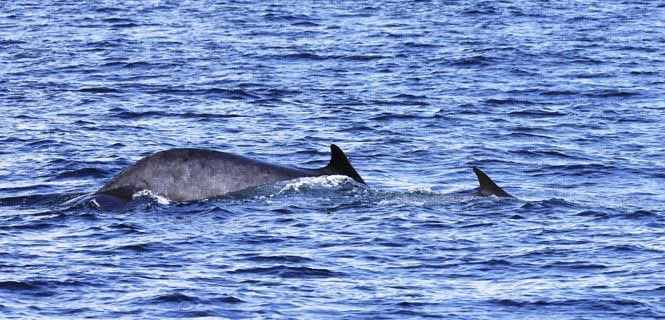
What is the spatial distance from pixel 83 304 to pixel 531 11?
40992 mm

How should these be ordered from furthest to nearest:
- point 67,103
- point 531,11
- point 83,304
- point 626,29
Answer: point 531,11
point 626,29
point 67,103
point 83,304

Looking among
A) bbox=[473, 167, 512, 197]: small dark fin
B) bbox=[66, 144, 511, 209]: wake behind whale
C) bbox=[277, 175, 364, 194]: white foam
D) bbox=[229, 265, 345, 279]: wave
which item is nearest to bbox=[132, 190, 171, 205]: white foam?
bbox=[66, 144, 511, 209]: wake behind whale

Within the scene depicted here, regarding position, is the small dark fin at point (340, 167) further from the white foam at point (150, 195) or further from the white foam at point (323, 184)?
the white foam at point (150, 195)

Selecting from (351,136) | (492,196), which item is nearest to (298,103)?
(351,136)

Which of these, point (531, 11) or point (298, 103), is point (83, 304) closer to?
point (298, 103)

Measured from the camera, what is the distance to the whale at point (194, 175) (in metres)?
23.4

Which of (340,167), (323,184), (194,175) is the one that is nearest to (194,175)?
(194,175)

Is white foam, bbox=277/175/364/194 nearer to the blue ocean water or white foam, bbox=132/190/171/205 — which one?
the blue ocean water

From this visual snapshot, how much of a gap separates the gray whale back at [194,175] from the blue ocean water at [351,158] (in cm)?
29

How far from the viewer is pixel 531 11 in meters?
56.8

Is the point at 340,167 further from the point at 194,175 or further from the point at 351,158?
the point at 351,158

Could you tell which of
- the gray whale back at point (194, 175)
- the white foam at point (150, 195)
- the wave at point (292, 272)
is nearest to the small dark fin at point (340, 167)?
the gray whale back at point (194, 175)

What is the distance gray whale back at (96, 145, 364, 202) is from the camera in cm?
2342

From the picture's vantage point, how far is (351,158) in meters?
28.8
